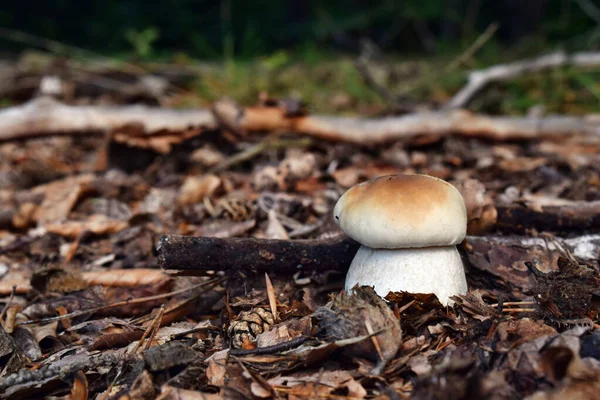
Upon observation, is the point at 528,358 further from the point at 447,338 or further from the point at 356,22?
the point at 356,22

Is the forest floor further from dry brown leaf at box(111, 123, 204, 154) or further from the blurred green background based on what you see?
the blurred green background

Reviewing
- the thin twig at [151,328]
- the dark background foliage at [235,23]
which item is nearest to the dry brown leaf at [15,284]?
the thin twig at [151,328]

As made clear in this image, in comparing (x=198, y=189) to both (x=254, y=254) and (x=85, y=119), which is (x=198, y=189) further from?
(x=85, y=119)

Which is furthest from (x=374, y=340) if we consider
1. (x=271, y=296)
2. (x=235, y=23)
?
(x=235, y=23)

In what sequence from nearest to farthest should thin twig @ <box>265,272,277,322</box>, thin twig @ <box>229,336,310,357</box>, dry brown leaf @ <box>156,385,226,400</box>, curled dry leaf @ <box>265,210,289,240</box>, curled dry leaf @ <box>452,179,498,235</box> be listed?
1. dry brown leaf @ <box>156,385,226,400</box>
2. thin twig @ <box>229,336,310,357</box>
3. thin twig @ <box>265,272,277,322</box>
4. curled dry leaf @ <box>452,179,498,235</box>
5. curled dry leaf @ <box>265,210,289,240</box>

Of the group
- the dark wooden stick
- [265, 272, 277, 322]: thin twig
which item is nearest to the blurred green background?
the dark wooden stick
